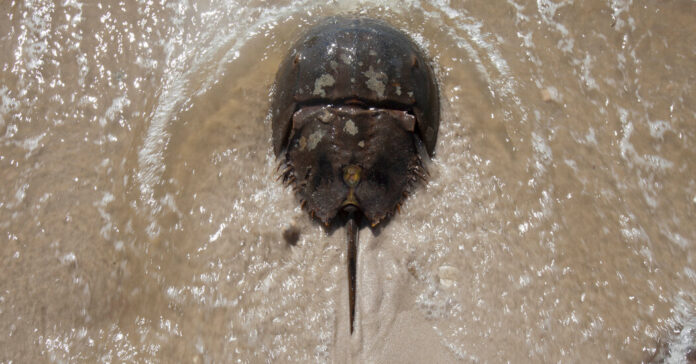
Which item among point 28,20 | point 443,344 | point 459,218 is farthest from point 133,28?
point 443,344

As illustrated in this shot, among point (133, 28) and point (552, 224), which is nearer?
point (552, 224)

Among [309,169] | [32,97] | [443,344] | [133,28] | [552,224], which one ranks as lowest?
[443,344]

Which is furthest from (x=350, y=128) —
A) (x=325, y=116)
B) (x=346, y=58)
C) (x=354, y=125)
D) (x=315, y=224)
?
(x=315, y=224)

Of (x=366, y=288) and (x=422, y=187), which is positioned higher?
(x=422, y=187)

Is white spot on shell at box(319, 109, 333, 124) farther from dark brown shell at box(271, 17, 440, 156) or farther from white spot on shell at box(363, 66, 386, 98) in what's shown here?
white spot on shell at box(363, 66, 386, 98)

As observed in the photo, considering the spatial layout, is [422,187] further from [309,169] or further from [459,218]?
[309,169]

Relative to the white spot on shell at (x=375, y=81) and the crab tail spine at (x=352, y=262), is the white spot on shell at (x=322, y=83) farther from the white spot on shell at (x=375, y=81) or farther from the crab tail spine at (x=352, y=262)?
the crab tail spine at (x=352, y=262)

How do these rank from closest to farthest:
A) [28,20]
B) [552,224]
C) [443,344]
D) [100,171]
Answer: [443,344], [552,224], [100,171], [28,20]

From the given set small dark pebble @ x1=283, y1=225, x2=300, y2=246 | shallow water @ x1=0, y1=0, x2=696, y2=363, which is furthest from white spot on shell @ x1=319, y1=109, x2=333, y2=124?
small dark pebble @ x1=283, y1=225, x2=300, y2=246

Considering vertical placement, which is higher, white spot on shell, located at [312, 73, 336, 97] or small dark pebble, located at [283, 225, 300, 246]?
white spot on shell, located at [312, 73, 336, 97]
